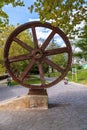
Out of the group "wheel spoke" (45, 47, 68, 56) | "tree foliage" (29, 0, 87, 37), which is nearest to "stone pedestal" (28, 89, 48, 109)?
"wheel spoke" (45, 47, 68, 56)

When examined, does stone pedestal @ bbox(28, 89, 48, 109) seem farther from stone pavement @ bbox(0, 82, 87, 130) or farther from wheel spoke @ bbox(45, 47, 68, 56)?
wheel spoke @ bbox(45, 47, 68, 56)

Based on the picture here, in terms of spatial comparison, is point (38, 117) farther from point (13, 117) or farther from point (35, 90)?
point (35, 90)

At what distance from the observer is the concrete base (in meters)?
16.7

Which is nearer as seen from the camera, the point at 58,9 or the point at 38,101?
the point at 58,9

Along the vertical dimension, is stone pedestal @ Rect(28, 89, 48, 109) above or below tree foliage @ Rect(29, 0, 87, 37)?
below

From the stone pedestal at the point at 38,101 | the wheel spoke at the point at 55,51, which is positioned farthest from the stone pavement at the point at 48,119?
the wheel spoke at the point at 55,51

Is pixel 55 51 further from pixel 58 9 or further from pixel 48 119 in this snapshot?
pixel 58 9

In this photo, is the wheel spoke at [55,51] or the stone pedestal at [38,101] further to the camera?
the wheel spoke at [55,51]

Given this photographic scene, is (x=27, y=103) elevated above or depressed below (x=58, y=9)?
below

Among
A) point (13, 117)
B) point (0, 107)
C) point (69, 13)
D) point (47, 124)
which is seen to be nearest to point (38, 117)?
point (13, 117)

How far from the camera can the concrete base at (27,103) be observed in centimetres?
1669

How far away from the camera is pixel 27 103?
55.3ft

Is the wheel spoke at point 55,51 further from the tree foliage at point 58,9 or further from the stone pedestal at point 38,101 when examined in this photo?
the tree foliage at point 58,9

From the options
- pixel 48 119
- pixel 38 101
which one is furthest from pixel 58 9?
pixel 38 101
